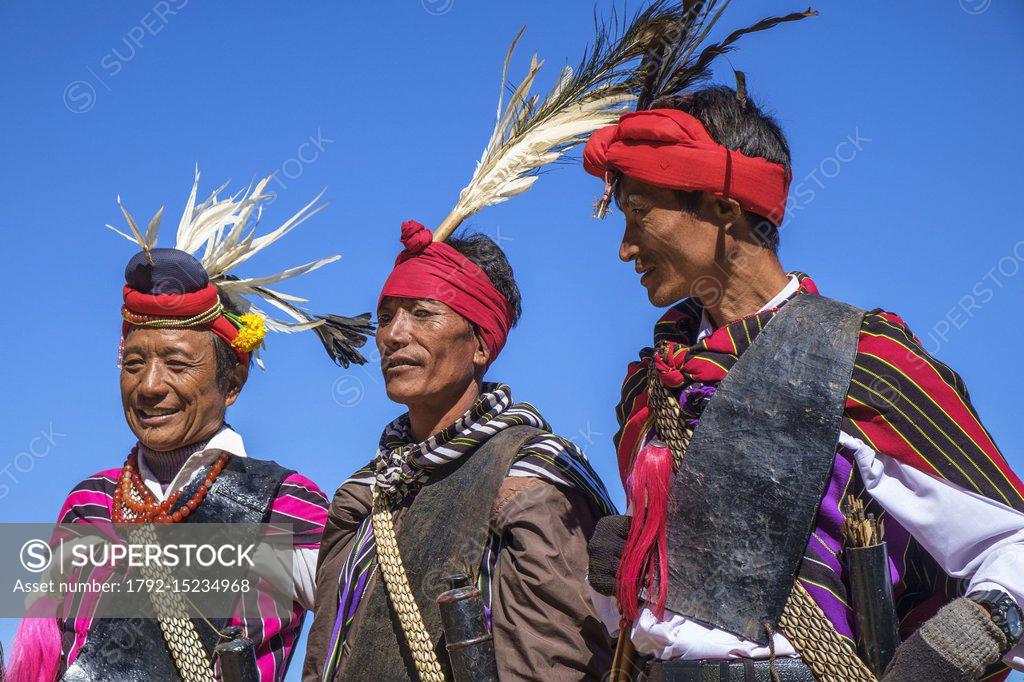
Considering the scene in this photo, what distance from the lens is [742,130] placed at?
3.37m

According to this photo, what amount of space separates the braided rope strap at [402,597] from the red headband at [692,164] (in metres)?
1.78

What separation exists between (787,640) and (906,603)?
425 mm

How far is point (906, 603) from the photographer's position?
3059mm

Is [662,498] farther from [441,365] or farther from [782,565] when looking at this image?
[441,365]

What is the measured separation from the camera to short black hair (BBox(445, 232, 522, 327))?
16.3 ft

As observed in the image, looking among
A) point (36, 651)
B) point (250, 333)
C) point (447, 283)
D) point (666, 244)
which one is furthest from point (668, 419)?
point (36, 651)

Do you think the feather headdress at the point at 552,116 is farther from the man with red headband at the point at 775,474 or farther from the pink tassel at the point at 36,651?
the pink tassel at the point at 36,651

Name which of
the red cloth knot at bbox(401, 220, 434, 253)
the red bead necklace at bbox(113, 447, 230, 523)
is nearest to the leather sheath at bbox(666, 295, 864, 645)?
the red cloth knot at bbox(401, 220, 434, 253)

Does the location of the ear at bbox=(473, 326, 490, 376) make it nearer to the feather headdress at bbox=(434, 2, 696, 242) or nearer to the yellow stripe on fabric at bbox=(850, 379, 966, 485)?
the feather headdress at bbox=(434, 2, 696, 242)

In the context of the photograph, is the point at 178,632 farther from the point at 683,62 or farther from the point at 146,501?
the point at 683,62

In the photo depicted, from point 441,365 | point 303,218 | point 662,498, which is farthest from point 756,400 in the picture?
point 303,218

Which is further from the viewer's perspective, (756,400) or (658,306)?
(658,306)

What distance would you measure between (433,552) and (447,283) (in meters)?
1.23

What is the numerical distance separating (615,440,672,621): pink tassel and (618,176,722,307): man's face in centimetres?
52
